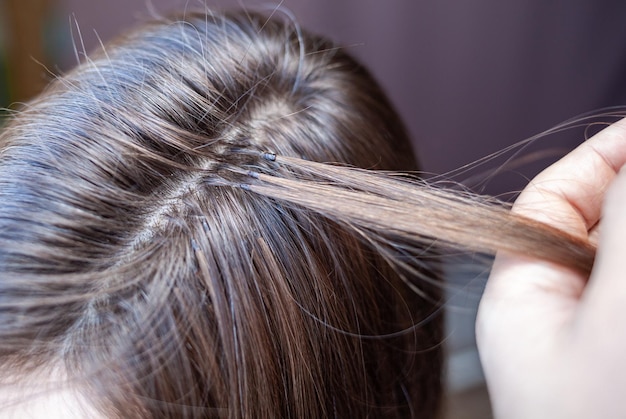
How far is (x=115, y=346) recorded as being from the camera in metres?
0.47

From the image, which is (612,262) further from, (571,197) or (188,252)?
(188,252)

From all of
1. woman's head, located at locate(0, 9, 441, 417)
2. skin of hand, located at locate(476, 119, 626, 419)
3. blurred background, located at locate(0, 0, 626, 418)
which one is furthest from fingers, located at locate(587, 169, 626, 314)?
blurred background, located at locate(0, 0, 626, 418)

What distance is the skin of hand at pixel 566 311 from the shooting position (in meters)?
0.37

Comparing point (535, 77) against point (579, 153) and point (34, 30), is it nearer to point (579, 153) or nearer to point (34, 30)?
point (579, 153)

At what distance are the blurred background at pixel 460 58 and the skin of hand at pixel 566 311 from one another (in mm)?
908

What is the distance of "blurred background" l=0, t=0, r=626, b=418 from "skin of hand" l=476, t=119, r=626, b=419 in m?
0.91

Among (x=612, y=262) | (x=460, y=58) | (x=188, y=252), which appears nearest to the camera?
(x=612, y=262)

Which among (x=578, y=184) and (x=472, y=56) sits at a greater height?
(x=578, y=184)

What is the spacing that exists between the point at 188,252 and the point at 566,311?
320mm

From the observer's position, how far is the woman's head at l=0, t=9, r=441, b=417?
19.0 inches

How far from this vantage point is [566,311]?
430 mm

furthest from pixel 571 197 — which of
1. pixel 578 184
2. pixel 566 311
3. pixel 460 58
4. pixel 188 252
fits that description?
pixel 460 58

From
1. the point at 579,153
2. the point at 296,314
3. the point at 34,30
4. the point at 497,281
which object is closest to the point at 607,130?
the point at 579,153

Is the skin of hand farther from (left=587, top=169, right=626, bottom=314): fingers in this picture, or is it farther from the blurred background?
the blurred background
